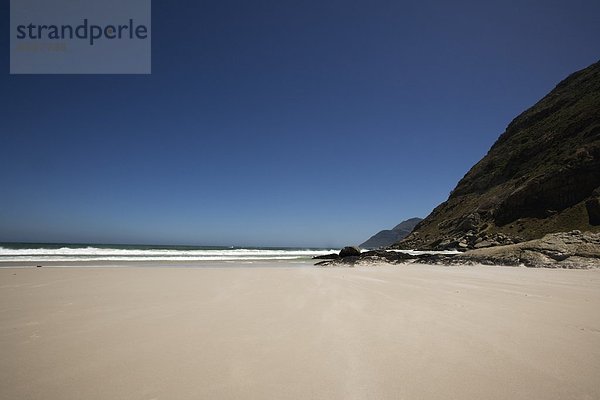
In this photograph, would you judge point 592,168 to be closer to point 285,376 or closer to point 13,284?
point 285,376

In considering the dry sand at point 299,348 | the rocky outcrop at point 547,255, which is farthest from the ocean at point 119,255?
the dry sand at point 299,348

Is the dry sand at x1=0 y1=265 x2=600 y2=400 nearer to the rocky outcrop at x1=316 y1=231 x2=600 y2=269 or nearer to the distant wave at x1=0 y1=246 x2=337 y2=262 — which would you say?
the rocky outcrop at x1=316 y1=231 x2=600 y2=269

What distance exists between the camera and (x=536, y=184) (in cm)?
3334

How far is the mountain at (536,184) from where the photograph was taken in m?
29.6

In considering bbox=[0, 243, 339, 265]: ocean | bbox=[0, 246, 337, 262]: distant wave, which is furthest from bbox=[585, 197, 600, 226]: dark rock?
bbox=[0, 246, 337, 262]: distant wave

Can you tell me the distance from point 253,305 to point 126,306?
2.66 meters

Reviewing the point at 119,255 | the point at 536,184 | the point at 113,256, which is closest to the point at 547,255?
the point at 536,184

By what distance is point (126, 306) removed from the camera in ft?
20.4

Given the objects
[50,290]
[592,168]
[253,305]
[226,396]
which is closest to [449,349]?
[226,396]

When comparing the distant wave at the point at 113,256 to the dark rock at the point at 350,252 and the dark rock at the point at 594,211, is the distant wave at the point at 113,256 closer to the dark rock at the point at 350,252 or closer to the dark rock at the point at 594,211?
the dark rock at the point at 350,252

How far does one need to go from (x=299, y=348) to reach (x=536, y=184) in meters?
40.1

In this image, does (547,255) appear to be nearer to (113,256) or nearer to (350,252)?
(350,252)

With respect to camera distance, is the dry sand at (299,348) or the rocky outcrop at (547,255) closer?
the dry sand at (299,348)

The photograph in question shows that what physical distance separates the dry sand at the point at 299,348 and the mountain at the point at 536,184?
27570mm
